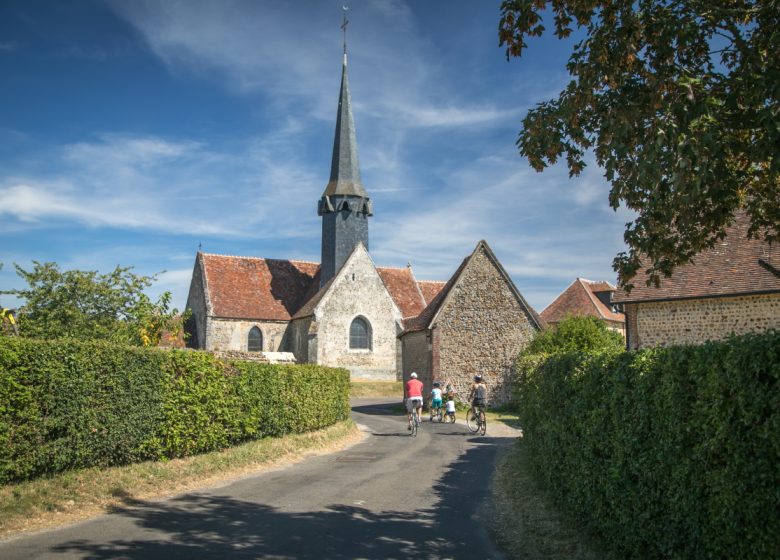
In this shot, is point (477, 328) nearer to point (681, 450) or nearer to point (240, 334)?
point (240, 334)

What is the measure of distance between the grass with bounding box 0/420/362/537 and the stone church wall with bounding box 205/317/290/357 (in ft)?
87.0

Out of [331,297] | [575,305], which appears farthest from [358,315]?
[575,305]

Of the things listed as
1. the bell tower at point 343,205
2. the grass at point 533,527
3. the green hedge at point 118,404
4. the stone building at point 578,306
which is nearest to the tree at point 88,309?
the green hedge at point 118,404

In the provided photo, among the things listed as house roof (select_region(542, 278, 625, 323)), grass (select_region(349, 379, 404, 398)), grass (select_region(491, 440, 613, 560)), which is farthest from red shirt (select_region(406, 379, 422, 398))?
house roof (select_region(542, 278, 625, 323))

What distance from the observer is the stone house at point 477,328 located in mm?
28500

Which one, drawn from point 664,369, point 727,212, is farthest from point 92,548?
point 727,212

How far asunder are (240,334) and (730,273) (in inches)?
1207

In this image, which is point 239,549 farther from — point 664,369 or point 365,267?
point 365,267

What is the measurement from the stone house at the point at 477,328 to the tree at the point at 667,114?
780 inches

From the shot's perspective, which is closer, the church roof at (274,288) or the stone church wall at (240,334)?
the stone church wall at (240,334)

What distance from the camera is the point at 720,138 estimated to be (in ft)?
21.5

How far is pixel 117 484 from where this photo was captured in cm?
980

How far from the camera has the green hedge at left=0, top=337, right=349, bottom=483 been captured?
29.6ft

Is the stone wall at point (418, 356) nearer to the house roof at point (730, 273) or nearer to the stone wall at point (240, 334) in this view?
the house roof at point (730, 273)
